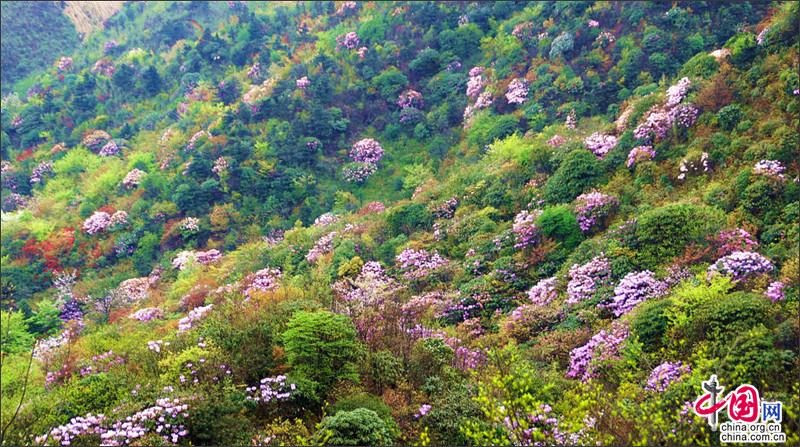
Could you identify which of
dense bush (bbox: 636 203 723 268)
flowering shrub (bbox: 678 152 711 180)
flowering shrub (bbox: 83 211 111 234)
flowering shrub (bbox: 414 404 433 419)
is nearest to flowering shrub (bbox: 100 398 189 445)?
flowering shrub (bbox: 414 404 433 419)

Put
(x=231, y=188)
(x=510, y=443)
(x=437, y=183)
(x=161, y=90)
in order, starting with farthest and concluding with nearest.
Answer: (x=161, y=90), (x=231, y=188), (x=437, y=183), (x=510, y=443)

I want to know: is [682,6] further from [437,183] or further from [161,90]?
[161,90]

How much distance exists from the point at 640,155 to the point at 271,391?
15.0 m

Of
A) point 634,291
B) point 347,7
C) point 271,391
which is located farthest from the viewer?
point 347,7

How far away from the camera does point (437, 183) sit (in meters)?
28.8

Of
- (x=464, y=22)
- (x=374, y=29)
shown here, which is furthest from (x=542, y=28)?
(x=374, y=29)

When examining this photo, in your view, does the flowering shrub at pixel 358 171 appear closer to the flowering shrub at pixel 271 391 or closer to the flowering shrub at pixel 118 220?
the flowering shrub at pixel 118 220

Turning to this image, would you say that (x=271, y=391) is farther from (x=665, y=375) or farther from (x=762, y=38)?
(x=762, y=38)

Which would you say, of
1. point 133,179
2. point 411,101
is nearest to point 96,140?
point 133,179

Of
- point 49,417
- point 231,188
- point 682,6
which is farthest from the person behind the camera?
point 231,188

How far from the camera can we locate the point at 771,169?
17.3 meters

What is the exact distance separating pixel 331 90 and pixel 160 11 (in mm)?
30113

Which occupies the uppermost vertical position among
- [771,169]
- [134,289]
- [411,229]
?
[771,169]

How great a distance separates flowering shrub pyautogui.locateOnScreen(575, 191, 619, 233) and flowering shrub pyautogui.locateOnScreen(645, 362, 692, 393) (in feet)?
26.6
